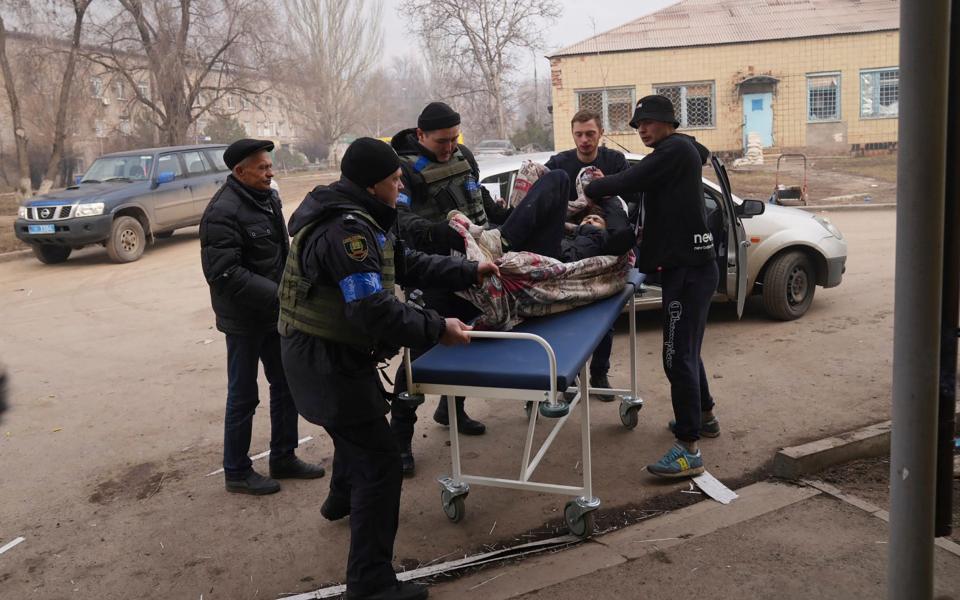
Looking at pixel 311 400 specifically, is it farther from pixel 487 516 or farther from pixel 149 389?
pixel 149 389


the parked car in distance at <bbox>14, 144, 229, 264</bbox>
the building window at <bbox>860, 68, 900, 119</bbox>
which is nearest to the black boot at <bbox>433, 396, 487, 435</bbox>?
the parked car in distance at <bbox>14, 144, 229, 264</bbox>

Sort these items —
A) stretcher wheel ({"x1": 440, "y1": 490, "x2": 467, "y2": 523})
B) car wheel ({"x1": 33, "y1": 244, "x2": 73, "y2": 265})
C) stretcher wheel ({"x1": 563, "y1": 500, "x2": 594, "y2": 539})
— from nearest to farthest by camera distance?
1. stretcher wheel ({"x1": 563, "y1": 500, "x2": 594, "y2": 539})
2. stretcher wheel ({"x1": 440, "y1": 490, "x2": 467, "y2": 523})
3. car wheel ({"x1": 33, "y1": 244, "x2": 73, "y2": 265})

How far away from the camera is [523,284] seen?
425 cm

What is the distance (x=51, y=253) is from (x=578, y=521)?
13.3m

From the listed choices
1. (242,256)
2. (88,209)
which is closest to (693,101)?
(88,209)

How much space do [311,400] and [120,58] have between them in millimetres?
25208

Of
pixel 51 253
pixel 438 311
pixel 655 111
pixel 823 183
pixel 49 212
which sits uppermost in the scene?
pixel 655 111

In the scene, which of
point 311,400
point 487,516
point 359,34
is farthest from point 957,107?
point 359,34

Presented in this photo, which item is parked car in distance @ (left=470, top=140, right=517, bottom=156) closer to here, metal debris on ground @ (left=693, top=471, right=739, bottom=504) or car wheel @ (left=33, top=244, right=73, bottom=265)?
car wheel @ (left=33, top=244, right=73, bottom=265)

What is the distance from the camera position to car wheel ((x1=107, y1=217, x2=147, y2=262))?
1380 centimetres

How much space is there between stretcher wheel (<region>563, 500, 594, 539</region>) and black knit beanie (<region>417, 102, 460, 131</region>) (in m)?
2.21

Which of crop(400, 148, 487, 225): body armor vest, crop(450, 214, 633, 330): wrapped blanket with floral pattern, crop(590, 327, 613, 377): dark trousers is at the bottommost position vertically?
crop(590, 327, 613, 377): dark trousers

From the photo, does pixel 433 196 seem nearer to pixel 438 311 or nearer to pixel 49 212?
pixel 438 311

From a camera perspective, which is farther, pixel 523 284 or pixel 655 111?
pixel 655 111
